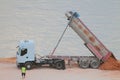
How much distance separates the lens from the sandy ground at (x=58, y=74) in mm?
31561

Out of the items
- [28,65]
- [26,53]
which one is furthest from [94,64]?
[26,53]

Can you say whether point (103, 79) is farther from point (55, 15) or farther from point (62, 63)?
point (55, 15)

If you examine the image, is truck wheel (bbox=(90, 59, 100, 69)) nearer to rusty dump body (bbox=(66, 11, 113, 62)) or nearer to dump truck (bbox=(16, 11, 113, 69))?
dump truck (bbox=(16, 11, 113, 69))

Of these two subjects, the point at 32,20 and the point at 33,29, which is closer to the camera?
→ the point at 33,29

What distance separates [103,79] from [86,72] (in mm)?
2622

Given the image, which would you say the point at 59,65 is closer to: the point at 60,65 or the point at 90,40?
the point at 60,65

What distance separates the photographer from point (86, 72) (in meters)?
34.0

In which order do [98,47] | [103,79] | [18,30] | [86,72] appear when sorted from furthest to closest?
[18,30], [98,47], [86,72], [103,79]

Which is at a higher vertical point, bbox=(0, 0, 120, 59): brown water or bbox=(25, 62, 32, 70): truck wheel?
bbox=(0, 0, 120, 59): brown water

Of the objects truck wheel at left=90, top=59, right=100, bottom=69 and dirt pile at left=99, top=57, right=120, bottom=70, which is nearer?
dirt pile at left=99, top=57, right=120, bottom=70

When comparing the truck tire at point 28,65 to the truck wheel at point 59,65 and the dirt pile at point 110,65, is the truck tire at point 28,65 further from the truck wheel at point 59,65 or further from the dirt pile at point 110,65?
the dirt pile at point 110,65

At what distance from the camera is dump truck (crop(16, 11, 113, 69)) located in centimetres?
3484

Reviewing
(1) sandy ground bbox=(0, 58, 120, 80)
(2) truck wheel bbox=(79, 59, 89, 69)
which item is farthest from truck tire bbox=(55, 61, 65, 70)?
(2) truck wheel bbox=(79, 59, 89, 69)

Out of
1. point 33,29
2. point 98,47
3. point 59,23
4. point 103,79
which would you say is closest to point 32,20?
point 59,23
